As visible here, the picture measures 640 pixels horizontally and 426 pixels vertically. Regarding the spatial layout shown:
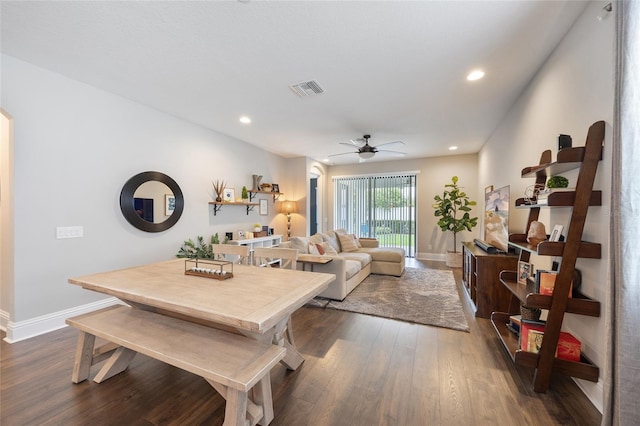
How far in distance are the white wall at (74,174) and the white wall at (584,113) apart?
4.58 meters

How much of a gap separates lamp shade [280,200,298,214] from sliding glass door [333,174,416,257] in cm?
171

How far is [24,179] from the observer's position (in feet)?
8.21

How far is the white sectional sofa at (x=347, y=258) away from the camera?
3598mm

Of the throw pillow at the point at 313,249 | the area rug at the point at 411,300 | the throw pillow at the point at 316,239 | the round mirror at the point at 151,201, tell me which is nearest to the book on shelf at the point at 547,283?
the area rug at the point at 411,300

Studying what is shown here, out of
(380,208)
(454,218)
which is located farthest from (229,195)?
(454,218)

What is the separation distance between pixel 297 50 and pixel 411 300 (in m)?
3.36

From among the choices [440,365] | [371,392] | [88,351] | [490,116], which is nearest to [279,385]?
[371,392]

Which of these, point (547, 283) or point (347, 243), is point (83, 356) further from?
point (347, 243)

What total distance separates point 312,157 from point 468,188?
13.3 ft

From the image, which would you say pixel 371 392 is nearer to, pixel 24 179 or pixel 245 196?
pixel 24 179

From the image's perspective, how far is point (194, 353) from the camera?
1.42 metres

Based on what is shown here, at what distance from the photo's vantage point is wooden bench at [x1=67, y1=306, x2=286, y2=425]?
1.26m

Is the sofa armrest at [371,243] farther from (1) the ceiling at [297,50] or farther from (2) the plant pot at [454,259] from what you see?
(1) the ceiling at [297,50]

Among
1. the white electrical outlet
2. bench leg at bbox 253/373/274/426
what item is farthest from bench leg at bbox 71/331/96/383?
the white electrical outlet
